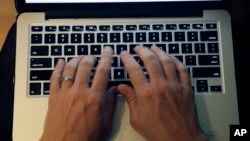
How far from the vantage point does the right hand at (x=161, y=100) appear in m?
0.58

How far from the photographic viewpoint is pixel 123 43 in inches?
24.6

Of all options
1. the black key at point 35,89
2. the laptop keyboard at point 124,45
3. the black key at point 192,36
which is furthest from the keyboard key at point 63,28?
the black key at point 192,36

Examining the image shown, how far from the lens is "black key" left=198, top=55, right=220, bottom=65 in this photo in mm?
621

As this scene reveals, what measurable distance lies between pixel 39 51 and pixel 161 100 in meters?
0.23

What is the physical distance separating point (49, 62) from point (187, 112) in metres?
0.25

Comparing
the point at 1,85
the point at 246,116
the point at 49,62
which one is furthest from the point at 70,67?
the point at 246,116

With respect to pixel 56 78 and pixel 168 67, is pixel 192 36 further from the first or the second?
pixel 56 78

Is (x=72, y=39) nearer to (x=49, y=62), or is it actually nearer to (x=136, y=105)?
(x=49, y=62)

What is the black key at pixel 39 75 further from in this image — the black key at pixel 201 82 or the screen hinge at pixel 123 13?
the black key at pixel 201 82

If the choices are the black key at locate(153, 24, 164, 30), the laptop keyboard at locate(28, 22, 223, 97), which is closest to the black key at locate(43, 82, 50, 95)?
A: the laptop keyboard at locate(28, 22, 223, 97)

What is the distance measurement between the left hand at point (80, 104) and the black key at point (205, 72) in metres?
0.14

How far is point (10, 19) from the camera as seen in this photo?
748mm

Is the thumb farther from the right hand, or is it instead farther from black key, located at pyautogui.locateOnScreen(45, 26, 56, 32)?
black key, located at pyautogui.locateOnScreen(45, 26, 56, 32)

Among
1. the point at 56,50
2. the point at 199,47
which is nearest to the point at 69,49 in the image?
the point at 56,50
